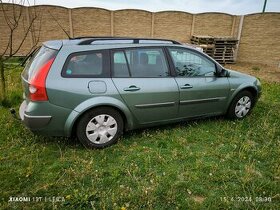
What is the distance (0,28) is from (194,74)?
11320mm

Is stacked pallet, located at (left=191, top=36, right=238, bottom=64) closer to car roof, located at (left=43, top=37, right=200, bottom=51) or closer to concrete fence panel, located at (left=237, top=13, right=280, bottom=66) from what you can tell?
concrete fence panel, located at (left=237, top=13, right=280, bottom=66)

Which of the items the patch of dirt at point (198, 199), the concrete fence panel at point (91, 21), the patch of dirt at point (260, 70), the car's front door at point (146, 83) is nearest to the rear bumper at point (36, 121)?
the car's front door at point (146, 83)

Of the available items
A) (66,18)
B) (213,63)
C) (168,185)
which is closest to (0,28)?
(66,18)

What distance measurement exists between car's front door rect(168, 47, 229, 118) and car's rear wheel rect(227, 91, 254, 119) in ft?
0.98

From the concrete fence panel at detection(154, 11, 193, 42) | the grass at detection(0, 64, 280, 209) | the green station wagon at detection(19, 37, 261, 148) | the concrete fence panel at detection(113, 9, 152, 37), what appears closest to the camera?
the grass at detection(0, 64, 280, 209)

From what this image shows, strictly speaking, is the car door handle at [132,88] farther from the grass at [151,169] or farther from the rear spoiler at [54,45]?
the rear spoiler at [54,45]

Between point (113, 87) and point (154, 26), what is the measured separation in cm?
1039

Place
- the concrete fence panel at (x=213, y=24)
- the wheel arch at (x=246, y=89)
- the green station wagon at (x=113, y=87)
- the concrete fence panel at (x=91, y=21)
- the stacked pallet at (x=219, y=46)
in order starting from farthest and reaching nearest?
the concrete fence panel at (x=213, y=24) → the concrete fence panel at (x=91, y=21) → the stacked pallet at (x=219, y=46) → the wheel arch at (x=246, y=89) → the green station wagon at (x=113, y=87)

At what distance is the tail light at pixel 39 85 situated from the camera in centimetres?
322

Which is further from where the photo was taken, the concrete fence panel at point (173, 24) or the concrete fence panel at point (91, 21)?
the concrete fence panel at point (173, 24)

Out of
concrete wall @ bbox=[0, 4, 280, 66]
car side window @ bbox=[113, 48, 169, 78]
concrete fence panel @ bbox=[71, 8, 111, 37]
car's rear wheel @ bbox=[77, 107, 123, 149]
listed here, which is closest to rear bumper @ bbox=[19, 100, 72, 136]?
car's rear wheel @ bbox=[77, 107, 123, 149]

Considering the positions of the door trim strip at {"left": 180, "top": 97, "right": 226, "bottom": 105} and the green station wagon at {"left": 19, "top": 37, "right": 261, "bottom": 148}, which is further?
the door trim strip at {"left": 180, "top": 97, "right": 226, "bottom": 105}

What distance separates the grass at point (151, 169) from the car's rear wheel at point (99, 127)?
0.14 metres

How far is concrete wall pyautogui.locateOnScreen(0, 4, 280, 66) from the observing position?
12.2 meters
